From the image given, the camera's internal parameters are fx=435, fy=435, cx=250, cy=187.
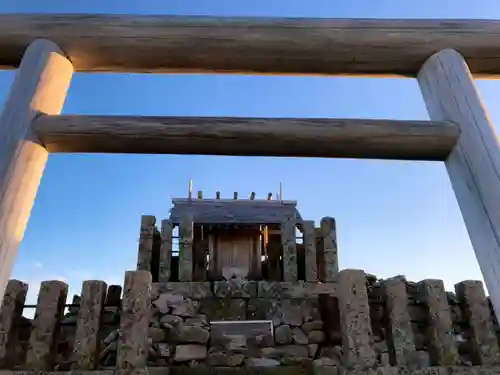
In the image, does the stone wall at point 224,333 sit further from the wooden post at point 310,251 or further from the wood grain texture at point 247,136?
the wood grain texture at point 247,136

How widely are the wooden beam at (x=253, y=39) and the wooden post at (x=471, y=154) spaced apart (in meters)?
0.09

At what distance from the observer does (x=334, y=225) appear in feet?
21.2

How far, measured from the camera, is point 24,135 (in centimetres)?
125

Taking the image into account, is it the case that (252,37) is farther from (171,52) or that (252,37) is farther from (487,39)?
(487,39)

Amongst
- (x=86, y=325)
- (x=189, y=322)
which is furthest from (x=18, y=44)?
(x=189, y=322)

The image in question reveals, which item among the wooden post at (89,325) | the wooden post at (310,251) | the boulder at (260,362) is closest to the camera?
the wooden post at (89,325)

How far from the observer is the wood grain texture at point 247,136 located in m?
1.32

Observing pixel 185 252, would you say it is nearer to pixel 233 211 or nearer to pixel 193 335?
pixel 193 335

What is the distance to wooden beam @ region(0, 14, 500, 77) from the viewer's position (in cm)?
146

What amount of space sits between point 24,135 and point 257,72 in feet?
2.58

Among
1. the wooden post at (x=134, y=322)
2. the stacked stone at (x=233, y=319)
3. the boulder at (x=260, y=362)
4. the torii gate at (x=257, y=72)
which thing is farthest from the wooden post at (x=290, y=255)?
the torii gate at (x=257, y=72)

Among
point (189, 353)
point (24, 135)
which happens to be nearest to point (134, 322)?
point (189, 353)

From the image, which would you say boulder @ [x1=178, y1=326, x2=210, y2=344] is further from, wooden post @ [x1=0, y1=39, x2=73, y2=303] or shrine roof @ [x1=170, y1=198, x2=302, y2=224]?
wooden post @ [x1=0, y1=39, x2=73, y2=303]

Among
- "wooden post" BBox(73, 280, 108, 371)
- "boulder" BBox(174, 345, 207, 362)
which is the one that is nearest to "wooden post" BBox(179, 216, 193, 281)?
"boulder" BBox(174, 345, 207, 362)
